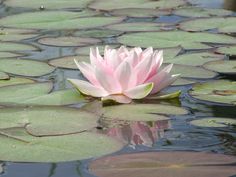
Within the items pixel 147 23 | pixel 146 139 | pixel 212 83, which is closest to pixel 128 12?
pixel 147 23

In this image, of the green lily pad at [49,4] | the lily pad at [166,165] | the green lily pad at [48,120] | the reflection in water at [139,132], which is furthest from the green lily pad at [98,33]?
the lily pad at [166,165]

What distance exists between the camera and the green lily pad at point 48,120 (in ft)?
5.70

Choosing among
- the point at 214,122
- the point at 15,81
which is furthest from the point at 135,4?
the point at 214,122

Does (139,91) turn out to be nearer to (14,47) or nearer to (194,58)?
(194,58)

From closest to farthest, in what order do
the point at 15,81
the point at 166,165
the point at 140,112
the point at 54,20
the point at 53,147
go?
the point at 166,165, the point at 53,147, the point at 140,112, the point at 15,81, the point at 54,20

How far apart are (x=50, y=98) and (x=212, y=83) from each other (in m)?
0.49

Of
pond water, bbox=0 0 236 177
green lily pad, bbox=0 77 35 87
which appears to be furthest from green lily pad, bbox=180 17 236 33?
green lily pad, bbox=0 77 35 87

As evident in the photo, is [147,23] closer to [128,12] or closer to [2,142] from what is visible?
[128,12]

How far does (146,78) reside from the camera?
201cm

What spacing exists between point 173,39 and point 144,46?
17 centimetres

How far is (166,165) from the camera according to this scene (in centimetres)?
149

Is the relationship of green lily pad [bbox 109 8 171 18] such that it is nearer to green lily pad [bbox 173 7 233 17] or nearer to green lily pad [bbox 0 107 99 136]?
green lily pad [bbox 173 7 233 17]

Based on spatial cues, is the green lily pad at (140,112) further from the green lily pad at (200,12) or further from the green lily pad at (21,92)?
the green lily pad at (200,12)

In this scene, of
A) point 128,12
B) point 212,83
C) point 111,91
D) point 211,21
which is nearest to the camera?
point 111,91
